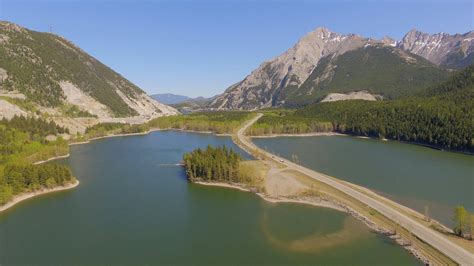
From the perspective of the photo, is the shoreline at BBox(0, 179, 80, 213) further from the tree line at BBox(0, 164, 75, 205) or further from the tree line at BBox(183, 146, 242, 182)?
the tree line at BBox(183, 146, 242, 182)

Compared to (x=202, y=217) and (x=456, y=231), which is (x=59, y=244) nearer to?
(x=202, y=217)

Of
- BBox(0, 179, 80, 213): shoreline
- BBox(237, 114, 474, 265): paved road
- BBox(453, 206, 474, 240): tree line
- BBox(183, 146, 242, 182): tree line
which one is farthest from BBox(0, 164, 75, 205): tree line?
BBox(453, 206, 474, 240): tree line

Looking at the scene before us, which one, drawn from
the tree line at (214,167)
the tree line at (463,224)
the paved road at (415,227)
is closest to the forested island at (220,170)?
the tree line at (214,167)

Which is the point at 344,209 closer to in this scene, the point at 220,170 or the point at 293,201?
the point at 293,201

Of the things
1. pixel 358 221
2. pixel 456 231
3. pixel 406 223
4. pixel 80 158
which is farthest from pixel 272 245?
pixel 80 158

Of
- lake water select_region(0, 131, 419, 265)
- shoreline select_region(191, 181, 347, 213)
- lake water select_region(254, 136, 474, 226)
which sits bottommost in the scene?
lake water select_region(0, 131, 419, 265)

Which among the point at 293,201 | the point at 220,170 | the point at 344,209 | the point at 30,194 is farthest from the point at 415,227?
the point at 30,194

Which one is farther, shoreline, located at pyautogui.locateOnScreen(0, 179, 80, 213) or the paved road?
shoreline, located at pyautogui.locateOnScreen(0, 179, 80, 213)
